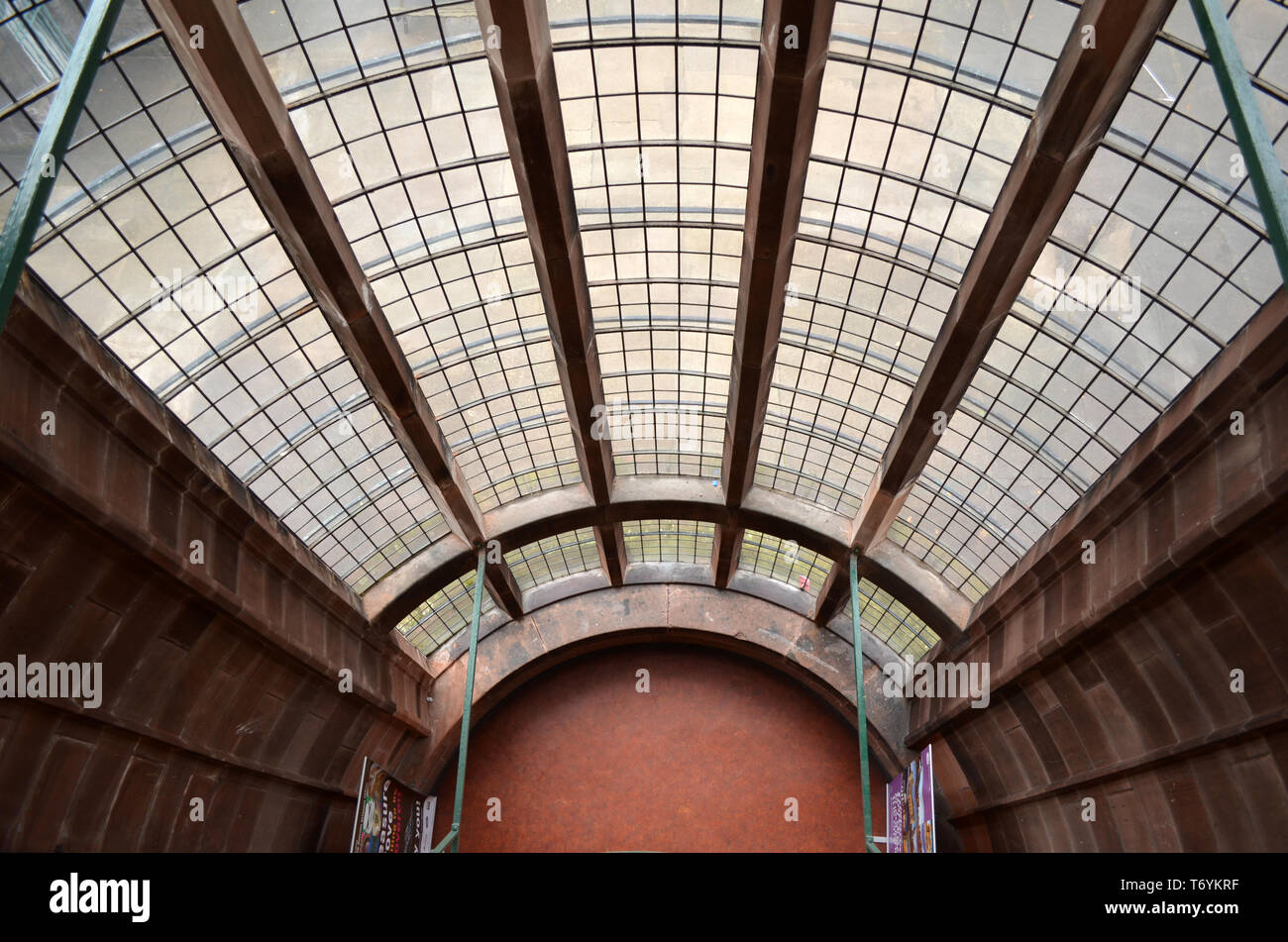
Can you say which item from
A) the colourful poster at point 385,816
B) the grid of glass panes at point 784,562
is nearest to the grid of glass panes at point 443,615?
the colourful poster at point 385,816

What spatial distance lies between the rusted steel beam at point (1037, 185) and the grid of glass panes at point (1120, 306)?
2.83 feet

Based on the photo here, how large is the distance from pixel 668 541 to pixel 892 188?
1913cm

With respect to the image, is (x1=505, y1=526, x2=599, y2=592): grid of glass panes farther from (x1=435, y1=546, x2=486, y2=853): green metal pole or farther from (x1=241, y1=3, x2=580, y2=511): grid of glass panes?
(x1=241, y1=3, x2=580, y2=511): grid of glass panes

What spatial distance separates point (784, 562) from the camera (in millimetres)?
33938

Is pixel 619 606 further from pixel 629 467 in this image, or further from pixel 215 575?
pixel 215 575

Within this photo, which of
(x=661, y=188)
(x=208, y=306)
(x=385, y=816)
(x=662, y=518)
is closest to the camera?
(x=208, y=306)

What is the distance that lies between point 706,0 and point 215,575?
14.4 m

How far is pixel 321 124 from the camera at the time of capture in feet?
51.9

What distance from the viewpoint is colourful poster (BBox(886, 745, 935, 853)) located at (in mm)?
19531

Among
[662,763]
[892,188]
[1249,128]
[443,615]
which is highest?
[892,188]

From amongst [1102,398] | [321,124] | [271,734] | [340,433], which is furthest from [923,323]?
[271,734]

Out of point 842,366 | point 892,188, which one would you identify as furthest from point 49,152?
point 842,366

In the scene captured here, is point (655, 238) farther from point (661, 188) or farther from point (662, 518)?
point (662, 518)

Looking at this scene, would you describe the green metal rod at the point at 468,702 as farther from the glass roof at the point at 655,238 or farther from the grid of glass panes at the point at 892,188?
the grid of glass panes at the point at 892,188
